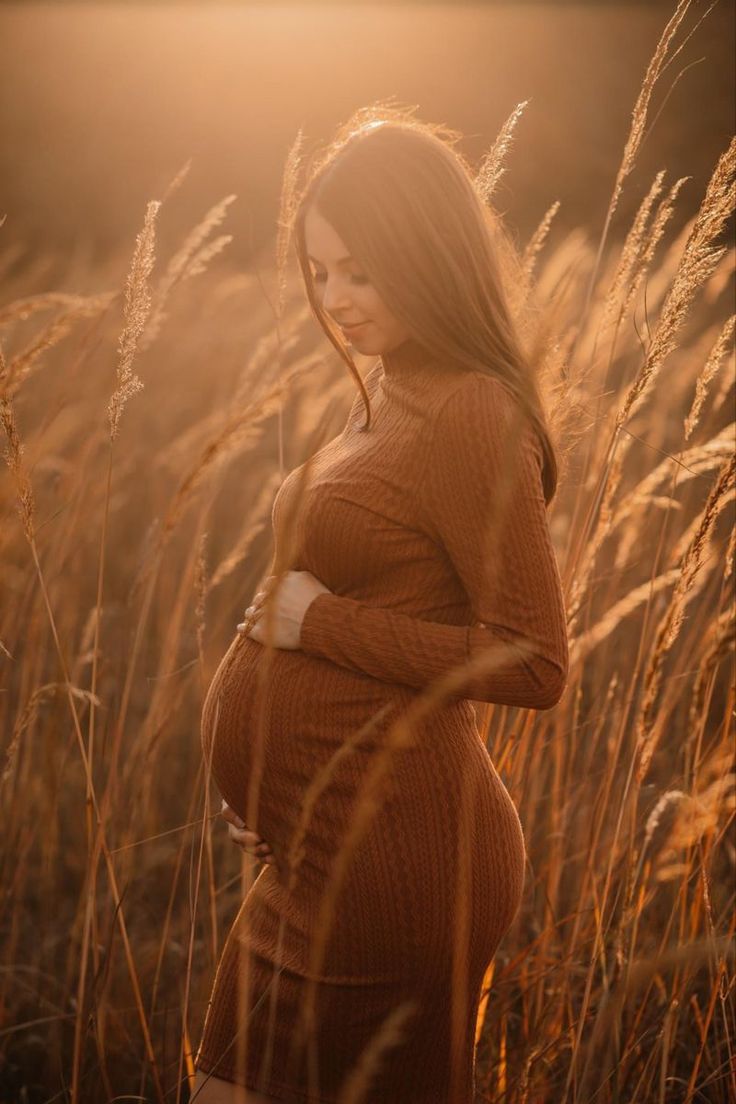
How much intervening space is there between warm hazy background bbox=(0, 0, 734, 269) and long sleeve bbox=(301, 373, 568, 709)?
369 inches

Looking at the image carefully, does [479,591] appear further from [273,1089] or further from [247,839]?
[273,1089]

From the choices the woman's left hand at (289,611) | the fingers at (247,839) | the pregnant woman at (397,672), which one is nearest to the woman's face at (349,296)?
the pregnant woman at (397,672)

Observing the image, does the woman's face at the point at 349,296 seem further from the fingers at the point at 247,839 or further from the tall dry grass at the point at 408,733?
the fingers at the point at 247,839

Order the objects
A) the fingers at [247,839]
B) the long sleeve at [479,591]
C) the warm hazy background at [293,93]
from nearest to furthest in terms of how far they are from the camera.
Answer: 1. the long sleeve at [479,591]
2. the fingers at [247,839]
3. the warm hazy background at [293,93]

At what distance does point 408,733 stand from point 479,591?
26 centimetres

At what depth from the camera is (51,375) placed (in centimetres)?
434

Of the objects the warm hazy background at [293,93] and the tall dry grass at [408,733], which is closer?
the tall dry grass at [408,733]

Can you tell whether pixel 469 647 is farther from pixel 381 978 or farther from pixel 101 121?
pixel 101 121

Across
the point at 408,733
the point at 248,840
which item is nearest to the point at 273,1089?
the point at 248,840

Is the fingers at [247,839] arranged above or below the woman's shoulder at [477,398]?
below

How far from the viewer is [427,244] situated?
141cm

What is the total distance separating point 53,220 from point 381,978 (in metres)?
10.6

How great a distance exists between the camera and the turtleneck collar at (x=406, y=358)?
1.50 metres

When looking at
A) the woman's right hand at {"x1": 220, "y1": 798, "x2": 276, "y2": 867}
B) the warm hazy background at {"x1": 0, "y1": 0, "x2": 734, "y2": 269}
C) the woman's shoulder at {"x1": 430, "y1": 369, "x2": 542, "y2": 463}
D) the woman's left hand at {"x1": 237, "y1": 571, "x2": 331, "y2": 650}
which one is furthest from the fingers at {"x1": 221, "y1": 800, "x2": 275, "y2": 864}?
the warm hazy background at {"x1": 0, "y1": 0, "x2": 734, "y2": 269}
